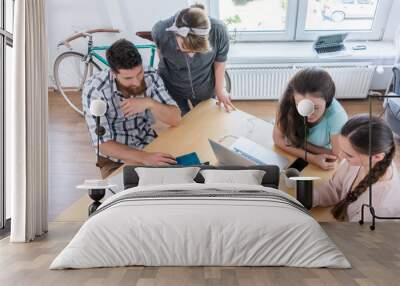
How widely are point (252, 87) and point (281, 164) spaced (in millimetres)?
775

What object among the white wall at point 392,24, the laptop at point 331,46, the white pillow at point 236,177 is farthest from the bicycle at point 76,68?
the white wall at point 392,24

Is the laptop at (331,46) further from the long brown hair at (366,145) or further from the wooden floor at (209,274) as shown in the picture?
the wooden floor at (209,274)

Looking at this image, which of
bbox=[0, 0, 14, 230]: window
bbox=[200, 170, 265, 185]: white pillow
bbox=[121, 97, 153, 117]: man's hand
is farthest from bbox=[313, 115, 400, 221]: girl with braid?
bbox=[0, 0, 14, 230]: window

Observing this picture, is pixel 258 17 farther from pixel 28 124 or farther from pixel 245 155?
pixel 28 124

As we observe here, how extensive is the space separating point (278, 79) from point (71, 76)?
6.30 feet

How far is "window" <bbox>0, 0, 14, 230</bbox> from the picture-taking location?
13.7ft

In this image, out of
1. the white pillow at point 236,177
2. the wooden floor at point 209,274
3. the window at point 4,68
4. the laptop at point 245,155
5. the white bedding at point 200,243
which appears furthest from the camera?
the laptop at point 245,155

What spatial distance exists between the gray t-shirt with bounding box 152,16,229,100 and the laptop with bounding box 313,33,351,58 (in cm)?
86

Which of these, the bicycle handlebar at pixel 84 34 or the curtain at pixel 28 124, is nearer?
the curtain at pixel 28 124

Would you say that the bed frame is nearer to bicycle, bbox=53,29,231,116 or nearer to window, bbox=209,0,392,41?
bicycle, bbox=53,29,231,116

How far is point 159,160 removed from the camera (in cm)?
470

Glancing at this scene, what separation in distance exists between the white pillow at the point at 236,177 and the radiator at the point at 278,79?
77cm

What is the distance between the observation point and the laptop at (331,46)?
482 centimetres

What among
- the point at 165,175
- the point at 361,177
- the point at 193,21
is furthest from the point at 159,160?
the point at 361,177
